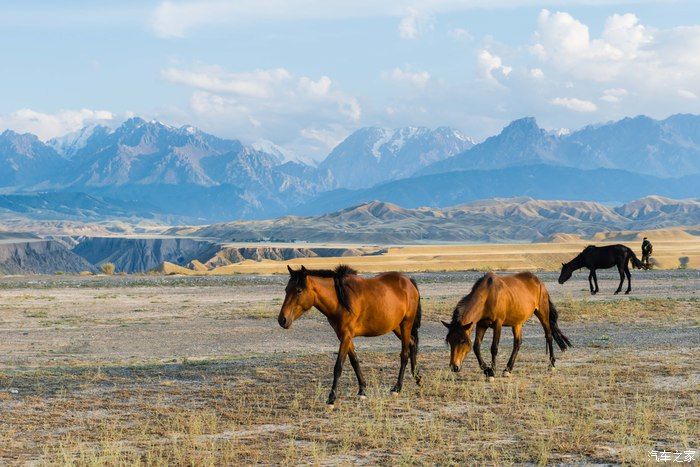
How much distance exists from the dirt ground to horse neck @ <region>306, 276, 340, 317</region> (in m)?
1.44

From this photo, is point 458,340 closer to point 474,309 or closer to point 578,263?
point 474,309

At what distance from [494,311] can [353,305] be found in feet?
9.45

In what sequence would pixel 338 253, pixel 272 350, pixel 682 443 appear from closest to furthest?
pixel 682 443 → pixel 272 350 → pixel 338 253

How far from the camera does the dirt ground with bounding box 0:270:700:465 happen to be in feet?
37.2

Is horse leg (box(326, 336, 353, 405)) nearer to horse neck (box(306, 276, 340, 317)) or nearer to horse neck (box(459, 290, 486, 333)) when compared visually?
horse neck (box(306, 276, 340, 317))

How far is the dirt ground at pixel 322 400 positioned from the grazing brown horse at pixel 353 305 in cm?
89

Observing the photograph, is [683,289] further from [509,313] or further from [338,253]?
[338,253]

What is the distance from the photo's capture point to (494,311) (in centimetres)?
1589

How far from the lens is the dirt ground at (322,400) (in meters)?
11.4

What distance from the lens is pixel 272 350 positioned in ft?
76.5

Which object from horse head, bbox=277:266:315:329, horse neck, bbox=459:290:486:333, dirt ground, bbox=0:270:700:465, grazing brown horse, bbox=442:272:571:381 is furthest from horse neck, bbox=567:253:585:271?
horse head, bbox=277:266:315:329

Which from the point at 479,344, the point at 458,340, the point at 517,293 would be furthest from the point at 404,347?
the point at 517,293

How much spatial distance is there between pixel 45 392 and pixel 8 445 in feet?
12.0

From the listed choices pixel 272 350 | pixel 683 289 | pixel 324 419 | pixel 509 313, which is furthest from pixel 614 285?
pixel 324 419
